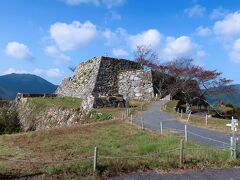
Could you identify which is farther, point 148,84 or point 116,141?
point 148,84

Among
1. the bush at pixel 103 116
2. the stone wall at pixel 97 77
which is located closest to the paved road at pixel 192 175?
the bush at pixel 103 116

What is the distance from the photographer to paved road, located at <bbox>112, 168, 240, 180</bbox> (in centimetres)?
1141

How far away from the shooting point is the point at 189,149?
566 inches

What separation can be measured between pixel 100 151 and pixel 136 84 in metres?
32.2

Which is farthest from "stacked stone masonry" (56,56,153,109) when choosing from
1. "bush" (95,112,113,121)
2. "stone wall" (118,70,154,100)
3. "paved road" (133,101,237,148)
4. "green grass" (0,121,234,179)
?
Answer: "green grass" (0,121,234,179)

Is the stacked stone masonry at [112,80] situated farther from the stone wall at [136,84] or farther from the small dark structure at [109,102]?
the small dark structure at [109,102]

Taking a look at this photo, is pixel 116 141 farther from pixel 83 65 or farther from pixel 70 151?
pixel 83 65

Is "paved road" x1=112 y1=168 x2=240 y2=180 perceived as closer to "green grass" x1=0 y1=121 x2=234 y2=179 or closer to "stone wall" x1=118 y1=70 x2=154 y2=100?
"green grass" x1=0 y1=121 x2=234 y2=179

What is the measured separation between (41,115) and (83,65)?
16.6m

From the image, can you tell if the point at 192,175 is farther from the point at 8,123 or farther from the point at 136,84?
the point at 136,84

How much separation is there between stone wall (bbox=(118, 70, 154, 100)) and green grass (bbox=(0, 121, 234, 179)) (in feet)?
74.1

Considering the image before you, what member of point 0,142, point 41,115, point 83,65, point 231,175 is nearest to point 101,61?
point 83,65

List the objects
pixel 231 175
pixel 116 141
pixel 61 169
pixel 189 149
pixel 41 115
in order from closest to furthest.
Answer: pixel 61 169 → pixel 231 175 → pixel 189 149 → pixel 116 141 → pixel 41 115

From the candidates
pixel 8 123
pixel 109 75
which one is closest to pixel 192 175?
pixel 8 123
